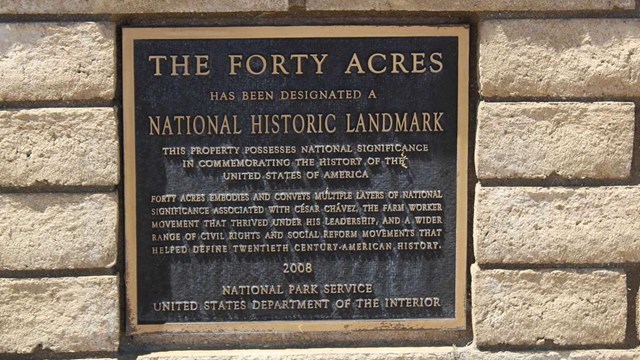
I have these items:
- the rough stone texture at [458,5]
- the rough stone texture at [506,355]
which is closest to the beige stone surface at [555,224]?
the rough stone texture at [506,355]

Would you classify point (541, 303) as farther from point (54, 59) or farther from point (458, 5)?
point (54, 59)

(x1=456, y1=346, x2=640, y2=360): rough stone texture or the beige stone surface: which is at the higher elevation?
the beige stone surface

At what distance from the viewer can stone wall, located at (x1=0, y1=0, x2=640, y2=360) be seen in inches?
171

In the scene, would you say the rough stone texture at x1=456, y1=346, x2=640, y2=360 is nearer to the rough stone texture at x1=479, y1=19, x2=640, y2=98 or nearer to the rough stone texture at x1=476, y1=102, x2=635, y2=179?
the rough stone texture at x1=476, y1=102, x2=635, y2=179

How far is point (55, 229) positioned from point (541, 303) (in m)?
2.38

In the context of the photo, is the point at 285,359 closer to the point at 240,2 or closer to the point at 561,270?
the point at 561,270

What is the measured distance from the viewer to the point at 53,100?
4367 millimetres

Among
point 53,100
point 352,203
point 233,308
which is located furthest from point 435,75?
point 53,100

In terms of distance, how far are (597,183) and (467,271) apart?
765 mm

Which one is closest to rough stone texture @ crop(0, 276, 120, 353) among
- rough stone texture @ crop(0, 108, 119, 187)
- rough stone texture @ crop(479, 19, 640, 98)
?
rough stone texture @ crop(0, 108, 119, 187)

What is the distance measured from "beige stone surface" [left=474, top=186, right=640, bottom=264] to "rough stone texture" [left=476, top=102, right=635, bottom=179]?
0.10 metres

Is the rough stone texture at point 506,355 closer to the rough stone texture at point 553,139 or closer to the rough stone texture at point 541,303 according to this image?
the rough stone texture at point 541,303

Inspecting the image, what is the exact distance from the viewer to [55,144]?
172 inches

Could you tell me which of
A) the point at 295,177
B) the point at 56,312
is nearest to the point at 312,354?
the point at 295,177
